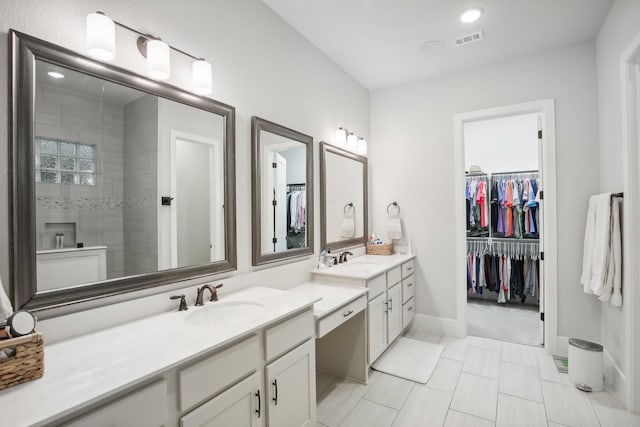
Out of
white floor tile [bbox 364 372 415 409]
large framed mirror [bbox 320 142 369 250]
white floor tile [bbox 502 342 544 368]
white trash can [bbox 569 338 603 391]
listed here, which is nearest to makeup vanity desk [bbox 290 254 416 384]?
white floor tile [bbox 364 372 415 409]

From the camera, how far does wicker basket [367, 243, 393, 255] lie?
3482 mm

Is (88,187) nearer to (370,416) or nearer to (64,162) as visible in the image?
(64,162)

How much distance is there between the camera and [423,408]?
212 centimetres

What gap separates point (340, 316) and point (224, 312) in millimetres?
765

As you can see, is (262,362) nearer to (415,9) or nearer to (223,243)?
(223,243)

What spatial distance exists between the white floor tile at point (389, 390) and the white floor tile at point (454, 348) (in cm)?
68

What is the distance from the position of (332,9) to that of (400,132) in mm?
1693

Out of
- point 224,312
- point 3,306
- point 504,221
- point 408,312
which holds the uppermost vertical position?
point 504,221

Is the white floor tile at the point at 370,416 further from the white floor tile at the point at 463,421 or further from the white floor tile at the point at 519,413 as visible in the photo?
the white floor tile at the point at 519,413

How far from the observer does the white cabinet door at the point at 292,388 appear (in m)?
1.47

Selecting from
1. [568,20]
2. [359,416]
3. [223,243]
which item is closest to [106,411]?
[223,243]

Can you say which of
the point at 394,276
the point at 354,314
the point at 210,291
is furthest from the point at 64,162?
the point at 394,276

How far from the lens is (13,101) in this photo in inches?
44.3

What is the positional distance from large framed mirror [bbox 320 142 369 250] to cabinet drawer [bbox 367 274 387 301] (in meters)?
0.57
